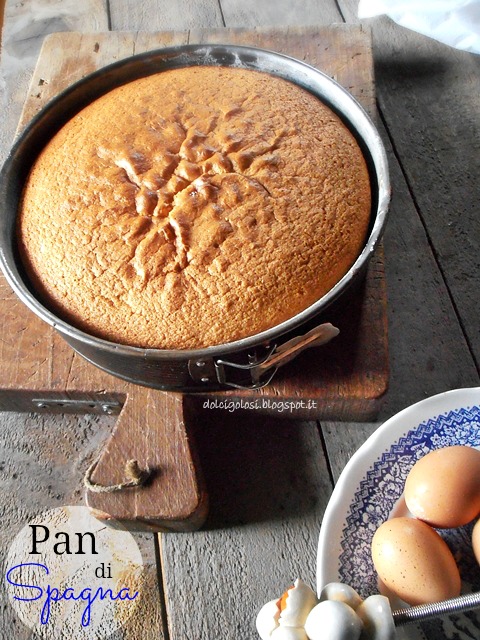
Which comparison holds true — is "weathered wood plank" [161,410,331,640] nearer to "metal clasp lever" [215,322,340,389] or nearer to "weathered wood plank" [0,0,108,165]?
"metal clasp lever" [215,322,340,389]

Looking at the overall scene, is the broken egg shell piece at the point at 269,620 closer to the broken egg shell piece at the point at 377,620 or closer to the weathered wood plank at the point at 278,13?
the broken egg shell piece at the point at 377,620

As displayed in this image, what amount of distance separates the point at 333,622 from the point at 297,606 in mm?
49

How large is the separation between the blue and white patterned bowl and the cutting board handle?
19cm

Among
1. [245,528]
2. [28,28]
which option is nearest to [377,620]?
[245,528]

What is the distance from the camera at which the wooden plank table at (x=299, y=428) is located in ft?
2.76

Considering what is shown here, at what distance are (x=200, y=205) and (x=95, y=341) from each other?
0.23 meters

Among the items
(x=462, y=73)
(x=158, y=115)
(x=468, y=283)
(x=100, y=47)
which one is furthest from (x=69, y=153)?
(x=462, y=73)

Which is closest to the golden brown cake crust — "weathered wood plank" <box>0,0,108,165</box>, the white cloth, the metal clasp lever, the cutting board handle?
the metal clasp lever

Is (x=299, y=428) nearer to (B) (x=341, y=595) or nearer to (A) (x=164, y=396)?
(A) (x=164, y=396)

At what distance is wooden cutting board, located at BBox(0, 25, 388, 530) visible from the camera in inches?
32.0

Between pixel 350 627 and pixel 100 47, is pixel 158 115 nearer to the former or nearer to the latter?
pixel 100 47

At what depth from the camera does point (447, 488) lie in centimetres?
71

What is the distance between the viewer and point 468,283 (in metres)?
1.09

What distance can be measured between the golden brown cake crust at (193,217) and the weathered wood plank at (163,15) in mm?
647
